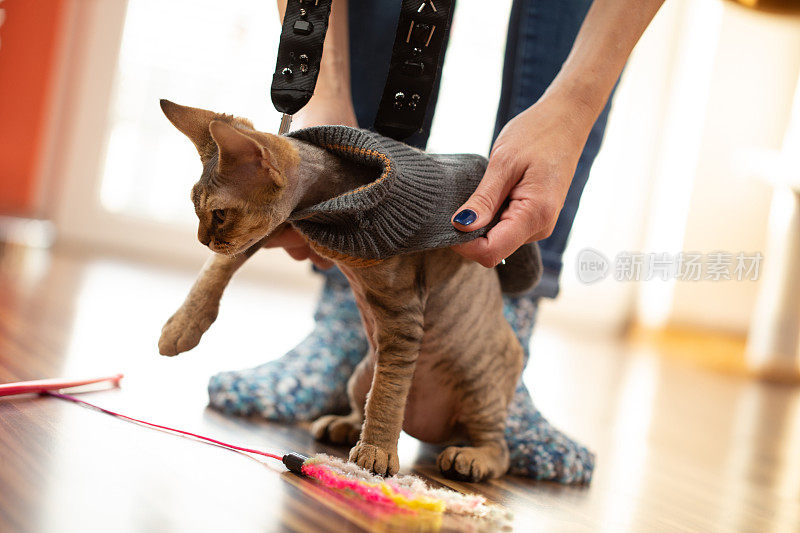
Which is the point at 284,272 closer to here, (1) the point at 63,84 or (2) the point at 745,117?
(1) the point at 63,84

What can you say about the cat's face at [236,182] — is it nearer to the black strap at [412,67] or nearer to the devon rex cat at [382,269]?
the devon rex cat at [382,269]

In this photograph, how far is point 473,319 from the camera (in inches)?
44.8

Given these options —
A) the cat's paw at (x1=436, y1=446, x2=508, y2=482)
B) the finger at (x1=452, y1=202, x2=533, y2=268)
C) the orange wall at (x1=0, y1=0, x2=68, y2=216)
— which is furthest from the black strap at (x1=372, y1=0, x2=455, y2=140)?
the orange wall at (x1=0, y1=0, x2=68, y2=216)

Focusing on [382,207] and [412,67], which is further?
[412,67]

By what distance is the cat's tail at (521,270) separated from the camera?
3.92 feet

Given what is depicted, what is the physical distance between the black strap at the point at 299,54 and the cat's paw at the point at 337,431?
461 mm

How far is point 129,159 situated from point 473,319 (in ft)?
10.8

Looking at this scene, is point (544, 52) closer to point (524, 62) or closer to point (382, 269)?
point (524, 62)

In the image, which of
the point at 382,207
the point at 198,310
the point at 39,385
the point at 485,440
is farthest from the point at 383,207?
the point at 39,385

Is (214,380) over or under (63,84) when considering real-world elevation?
under

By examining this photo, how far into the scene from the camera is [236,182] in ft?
2.83

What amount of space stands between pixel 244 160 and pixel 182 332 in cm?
31

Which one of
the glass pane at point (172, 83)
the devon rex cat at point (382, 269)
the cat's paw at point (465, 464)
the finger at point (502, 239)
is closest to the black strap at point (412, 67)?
the devon rex cat at point (382, 269)

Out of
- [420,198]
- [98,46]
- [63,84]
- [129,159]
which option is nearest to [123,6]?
[98,46]
